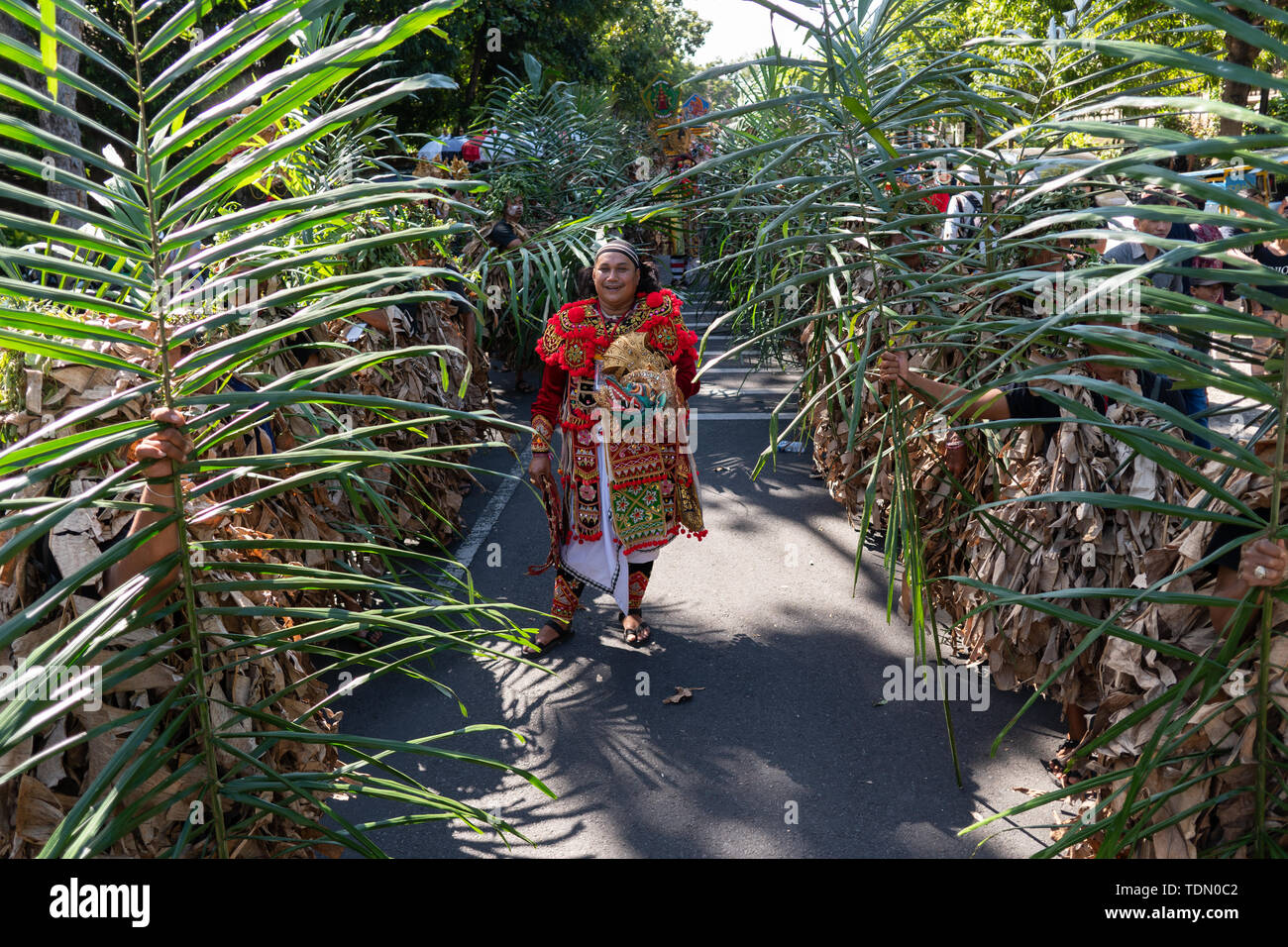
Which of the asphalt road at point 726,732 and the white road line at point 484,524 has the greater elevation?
the white road line at point 484,524

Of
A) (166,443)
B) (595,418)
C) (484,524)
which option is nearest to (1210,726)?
(166,443)

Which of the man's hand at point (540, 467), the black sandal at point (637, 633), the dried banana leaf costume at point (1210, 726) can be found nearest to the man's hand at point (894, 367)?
the dried banana leaf costume at point (1210, 726)

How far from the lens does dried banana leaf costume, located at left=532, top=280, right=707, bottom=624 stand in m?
4.81

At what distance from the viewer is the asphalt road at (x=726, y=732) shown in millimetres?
3582

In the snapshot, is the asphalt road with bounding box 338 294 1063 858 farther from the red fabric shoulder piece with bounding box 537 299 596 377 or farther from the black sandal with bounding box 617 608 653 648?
the red fabric shoulder piece with bounding box 537 299 596 377

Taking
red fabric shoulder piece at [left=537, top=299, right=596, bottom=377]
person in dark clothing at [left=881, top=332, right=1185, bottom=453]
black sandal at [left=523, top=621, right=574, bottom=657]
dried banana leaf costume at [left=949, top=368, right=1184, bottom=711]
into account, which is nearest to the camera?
person in dark clothing at [left=881, top=332, right=1185, bottom=453]

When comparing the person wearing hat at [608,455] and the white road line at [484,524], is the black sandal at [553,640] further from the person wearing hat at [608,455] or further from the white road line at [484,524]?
the white road line at [484,524]

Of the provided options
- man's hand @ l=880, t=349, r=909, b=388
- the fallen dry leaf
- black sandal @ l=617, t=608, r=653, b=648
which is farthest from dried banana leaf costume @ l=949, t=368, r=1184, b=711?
black sandal @ l=617, t=608, r=653, b=648

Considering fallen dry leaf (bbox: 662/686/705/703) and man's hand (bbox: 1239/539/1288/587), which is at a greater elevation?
man's hand (bbox: 1239/539/1288/587)

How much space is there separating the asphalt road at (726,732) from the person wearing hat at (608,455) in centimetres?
36

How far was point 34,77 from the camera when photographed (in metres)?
12.5

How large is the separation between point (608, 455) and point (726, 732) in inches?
58.6

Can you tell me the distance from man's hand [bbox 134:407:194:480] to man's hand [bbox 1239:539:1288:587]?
1885 millimetres
